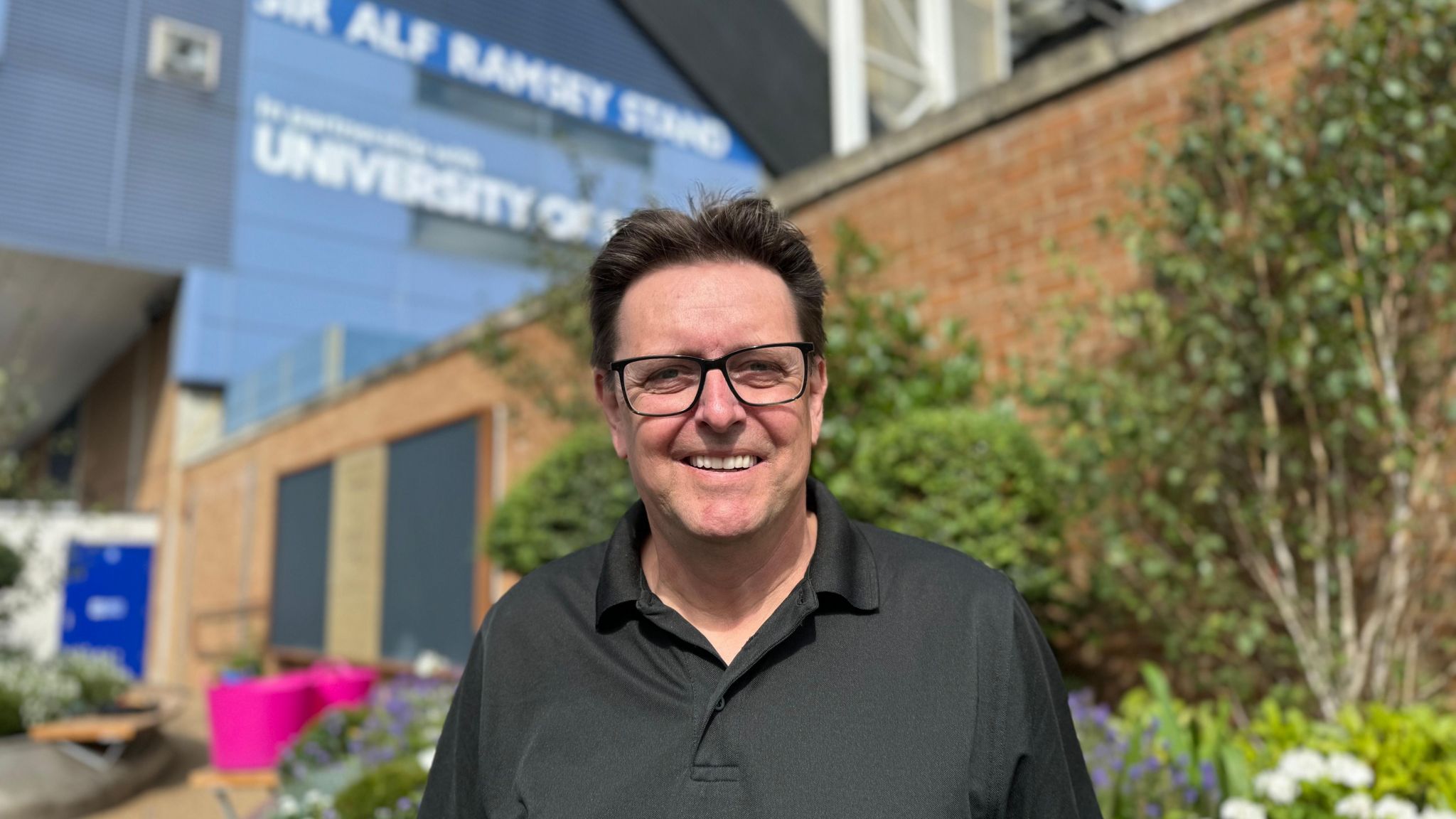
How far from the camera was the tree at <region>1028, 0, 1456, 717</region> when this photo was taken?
378cm

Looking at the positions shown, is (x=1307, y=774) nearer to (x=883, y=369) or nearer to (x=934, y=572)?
(x=934, y=572)

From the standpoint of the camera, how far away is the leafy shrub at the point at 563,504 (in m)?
6.21

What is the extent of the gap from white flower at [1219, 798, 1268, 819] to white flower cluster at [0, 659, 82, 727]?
954cm

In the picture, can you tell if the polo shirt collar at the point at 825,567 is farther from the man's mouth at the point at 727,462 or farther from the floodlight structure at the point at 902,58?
the floodlight structure at the point at 902,58

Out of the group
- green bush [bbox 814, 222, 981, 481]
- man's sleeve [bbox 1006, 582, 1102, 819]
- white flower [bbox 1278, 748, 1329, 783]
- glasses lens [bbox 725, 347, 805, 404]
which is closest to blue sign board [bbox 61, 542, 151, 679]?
green bush [bbox 814, 222, 981, 481]

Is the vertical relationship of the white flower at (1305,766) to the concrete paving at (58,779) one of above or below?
above

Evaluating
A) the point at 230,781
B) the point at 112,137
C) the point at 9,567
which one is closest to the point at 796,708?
the point at 230,781

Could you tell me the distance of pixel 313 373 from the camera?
15055mm

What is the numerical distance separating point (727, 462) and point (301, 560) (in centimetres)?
1217

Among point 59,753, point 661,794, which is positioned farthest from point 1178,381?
point 59,753

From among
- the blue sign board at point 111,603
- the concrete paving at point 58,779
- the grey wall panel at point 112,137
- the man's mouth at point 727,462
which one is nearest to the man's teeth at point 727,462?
the man's mouth at point 727,462

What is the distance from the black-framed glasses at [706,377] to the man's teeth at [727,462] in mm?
82

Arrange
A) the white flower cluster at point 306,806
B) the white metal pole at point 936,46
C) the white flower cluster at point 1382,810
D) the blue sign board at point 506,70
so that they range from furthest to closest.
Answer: the blue sign board at point 506,70 → the white metal pole at point 936,46 → the white flower cluster at point 306,806 → the white flower cluster at point 1382,810

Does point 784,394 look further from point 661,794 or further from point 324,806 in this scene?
point 324,806
